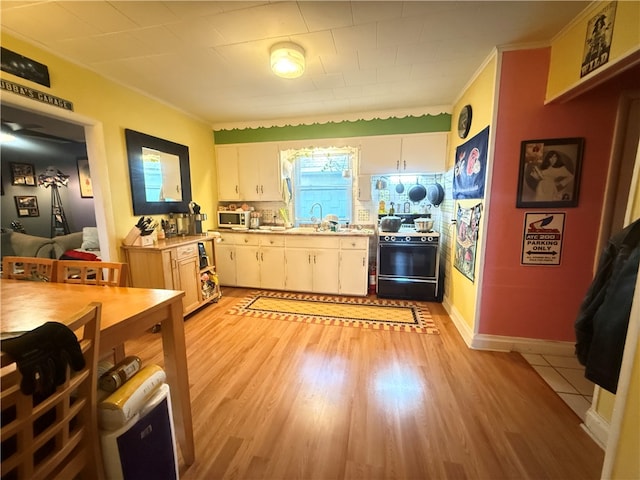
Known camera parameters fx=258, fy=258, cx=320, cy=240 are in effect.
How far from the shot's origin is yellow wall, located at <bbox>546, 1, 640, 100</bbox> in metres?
1.30

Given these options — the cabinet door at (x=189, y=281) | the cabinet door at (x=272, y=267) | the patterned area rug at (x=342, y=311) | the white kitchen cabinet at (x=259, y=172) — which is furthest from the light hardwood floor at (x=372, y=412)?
the white kitchen cabinet at (x=259, y=172)

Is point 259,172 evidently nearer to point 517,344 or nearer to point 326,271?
point 326,271

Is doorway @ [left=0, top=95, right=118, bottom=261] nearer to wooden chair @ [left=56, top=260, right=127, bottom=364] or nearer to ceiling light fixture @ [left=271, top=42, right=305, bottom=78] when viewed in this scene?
wooden chair @ [left=56, top=260, right=127, bottom=364]

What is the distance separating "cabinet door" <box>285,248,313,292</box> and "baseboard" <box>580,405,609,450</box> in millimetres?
2707

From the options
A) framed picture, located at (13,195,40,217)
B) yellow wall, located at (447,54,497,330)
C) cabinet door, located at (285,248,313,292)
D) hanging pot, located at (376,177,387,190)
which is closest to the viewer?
yellow wall, located at (447,54,497,330)

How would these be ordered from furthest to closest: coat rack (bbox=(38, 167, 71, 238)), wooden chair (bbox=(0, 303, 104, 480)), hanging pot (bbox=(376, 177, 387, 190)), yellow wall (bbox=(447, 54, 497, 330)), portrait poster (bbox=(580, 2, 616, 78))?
coat rack (bbox=(38, 167, 71, 238)) < hanging pot (bbox=(376, 177, 387, 190)) < yellow wall (bbox=(447, 54, 497, 330)) < portrait poster (bbox=(580, 2, 616, 78)) < wooden chair (bbox=(0, 303, 104, 480))

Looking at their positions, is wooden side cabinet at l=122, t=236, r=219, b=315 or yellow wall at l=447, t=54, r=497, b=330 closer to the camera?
yellow wall at l=447, t=54, r=497, b=330

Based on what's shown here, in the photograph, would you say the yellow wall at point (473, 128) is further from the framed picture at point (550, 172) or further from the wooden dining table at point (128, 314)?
the wooden dining table at point (128, 314)

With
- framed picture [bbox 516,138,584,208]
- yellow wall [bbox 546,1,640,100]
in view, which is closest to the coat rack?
framed picture [bbox 516,138,584,208]

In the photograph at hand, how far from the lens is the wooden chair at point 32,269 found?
161 centimetres

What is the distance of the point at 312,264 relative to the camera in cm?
354

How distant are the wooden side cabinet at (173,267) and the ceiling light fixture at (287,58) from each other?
1936 millimetres

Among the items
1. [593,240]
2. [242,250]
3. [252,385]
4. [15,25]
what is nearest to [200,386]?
[252,385]

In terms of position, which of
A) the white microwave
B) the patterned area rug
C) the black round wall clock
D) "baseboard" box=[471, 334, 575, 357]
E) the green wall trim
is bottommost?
the patterned area rug
